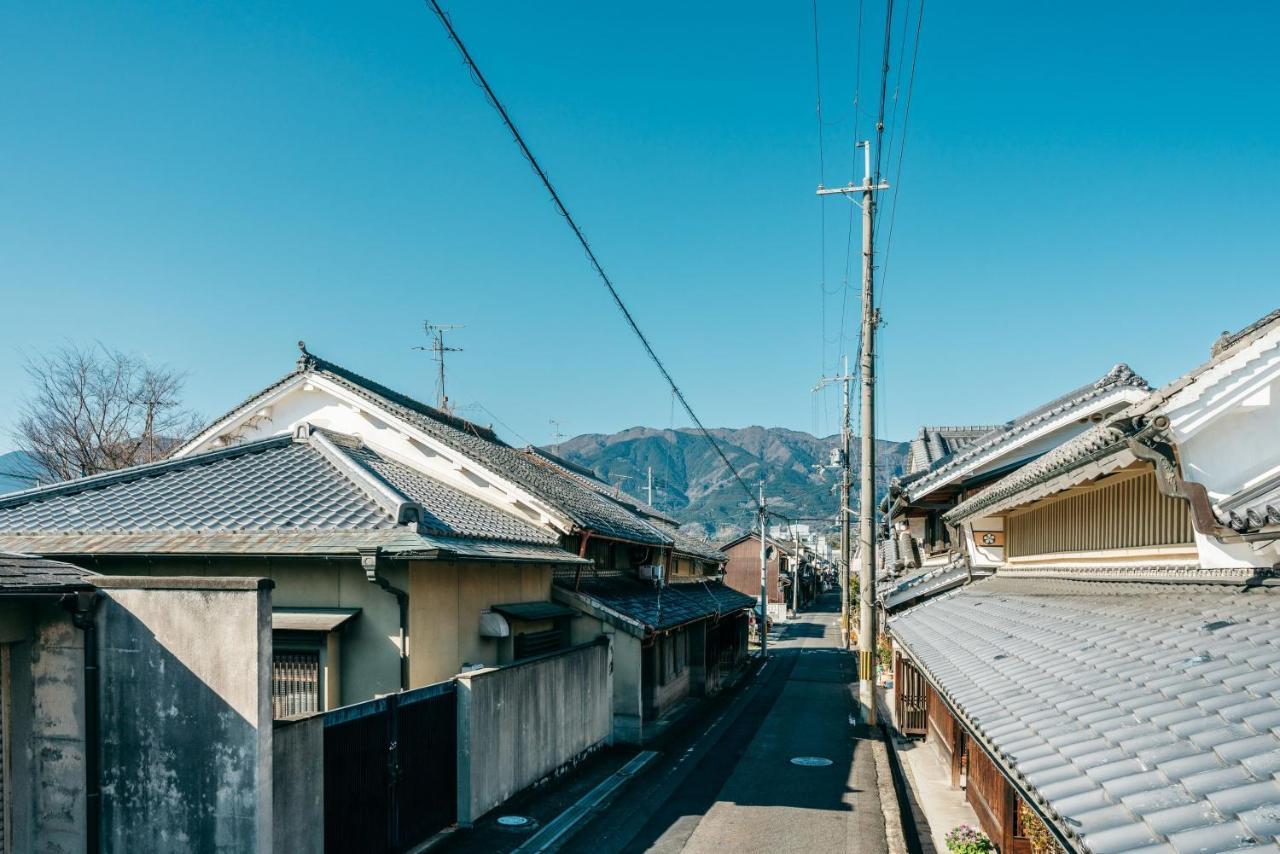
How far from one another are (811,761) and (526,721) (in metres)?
7.06

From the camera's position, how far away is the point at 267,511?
13.4 m

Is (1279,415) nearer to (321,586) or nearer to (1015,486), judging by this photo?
(1015,486)

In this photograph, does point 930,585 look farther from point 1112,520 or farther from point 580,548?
point 1112,520

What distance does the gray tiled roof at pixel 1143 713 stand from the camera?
345 cm

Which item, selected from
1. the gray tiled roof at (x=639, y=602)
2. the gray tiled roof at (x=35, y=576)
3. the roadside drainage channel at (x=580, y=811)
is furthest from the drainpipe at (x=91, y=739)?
the gray tiled roof at (x=639, y=602)

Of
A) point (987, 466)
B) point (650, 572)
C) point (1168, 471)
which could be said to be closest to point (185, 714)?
point (1168, 471)

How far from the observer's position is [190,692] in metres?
8.30

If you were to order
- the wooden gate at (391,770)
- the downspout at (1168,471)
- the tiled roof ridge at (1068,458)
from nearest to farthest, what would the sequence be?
1. the downspout at (1168,471)
2. the tiled roof ridge at (1068,458)
3. the wooden gate at (391,770)

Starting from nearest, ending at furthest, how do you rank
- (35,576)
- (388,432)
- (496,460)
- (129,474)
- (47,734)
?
(35,576), (47,734), (129,474), (388,432), (496,460)

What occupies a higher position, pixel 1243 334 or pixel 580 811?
pixel 1243 334

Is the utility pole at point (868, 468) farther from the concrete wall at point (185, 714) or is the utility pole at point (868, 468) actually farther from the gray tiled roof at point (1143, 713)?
the concrete wall at point (185, 714)

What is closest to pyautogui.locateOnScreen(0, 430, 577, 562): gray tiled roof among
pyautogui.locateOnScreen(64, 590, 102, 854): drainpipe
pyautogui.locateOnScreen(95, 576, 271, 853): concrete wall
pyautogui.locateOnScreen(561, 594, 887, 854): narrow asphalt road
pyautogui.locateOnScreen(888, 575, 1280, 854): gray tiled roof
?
pyautogui.locateOnScreen(95, 576, 271, 853): concrete wall

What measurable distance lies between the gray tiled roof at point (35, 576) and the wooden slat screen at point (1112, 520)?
34.1 ft

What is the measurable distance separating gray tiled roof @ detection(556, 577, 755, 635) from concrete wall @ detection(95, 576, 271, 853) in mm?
10397
